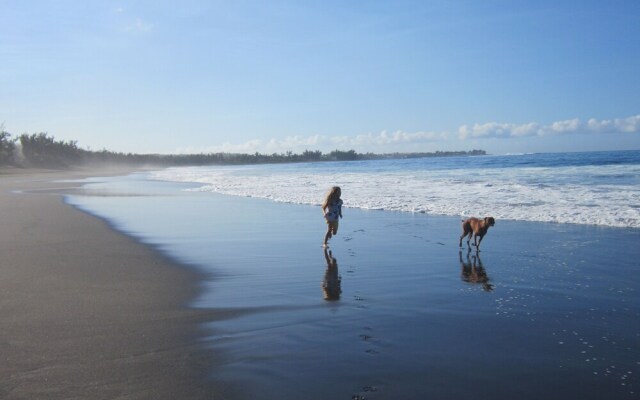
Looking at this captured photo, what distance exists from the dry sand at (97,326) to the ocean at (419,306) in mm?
342

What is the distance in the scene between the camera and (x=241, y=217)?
1547cm

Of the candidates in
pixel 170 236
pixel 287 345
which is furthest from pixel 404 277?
pixel 170 236

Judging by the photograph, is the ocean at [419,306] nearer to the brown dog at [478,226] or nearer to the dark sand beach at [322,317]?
the dark sand beach at [322,317]

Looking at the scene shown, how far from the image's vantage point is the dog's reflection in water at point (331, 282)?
6.56 meters

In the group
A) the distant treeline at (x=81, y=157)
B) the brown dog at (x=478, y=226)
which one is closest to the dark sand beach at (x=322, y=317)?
the brown dog at (x=478, y=226)

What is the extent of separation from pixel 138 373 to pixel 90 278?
386 cm

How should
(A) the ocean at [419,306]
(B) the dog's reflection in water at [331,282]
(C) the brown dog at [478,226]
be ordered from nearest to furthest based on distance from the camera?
(A) the ocean at [419,306] → (B) the dog's reflection in water at [331,282] → (C) the brown dog at [478,226]

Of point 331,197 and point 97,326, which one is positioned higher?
point 331,197

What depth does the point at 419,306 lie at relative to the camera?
6027mm

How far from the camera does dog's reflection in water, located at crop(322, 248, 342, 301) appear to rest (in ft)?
21.5

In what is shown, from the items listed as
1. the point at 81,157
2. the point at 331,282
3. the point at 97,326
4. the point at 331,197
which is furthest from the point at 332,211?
the point at 81,157

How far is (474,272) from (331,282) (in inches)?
88.4

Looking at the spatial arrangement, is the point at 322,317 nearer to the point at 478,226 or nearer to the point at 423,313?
the point at 423,313

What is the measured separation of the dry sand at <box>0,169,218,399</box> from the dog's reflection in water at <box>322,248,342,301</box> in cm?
169
